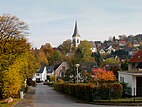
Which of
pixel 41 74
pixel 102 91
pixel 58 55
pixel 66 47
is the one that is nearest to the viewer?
pixel 102 91

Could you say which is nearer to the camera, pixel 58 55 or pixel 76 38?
pixel 58 55

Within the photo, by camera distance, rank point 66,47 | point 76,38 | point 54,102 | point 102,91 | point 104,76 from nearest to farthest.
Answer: point 102,91, point 54,102, point 104,76, point 66,47, point 76,38

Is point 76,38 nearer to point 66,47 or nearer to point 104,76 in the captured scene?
point 66,47

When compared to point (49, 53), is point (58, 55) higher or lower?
lower

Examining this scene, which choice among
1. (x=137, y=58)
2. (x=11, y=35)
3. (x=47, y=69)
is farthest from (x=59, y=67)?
(x=11, y=35)

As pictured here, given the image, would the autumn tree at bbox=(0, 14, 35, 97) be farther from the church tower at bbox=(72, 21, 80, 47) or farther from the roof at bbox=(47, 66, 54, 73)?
the church tower at bbox=(72, 21, 80, 47)

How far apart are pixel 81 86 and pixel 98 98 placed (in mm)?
2803

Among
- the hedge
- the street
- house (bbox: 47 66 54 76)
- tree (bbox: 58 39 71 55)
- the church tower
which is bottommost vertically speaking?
the street

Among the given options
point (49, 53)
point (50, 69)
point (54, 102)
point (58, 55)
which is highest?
point (49, 53)

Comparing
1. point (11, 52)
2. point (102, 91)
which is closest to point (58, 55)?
point (11, 52)

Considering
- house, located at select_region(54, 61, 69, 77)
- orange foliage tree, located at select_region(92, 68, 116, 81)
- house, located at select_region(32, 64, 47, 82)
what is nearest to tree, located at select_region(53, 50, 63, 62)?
house, located at select_region(32, 64, 47, 82)

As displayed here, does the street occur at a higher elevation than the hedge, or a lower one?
lower

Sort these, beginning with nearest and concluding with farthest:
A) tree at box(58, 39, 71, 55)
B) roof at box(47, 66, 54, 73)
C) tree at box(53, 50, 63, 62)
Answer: roof at box(47, 66, 54, 73) < tree at box(53, 50, 63, 62) < tree at box(58, 39, 71, 55)

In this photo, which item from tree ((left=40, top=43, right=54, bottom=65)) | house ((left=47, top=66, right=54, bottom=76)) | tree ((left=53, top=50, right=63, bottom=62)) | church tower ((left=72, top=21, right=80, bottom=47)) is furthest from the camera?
church tower ((left=72, top=21, right=80, bottom=47))
